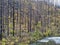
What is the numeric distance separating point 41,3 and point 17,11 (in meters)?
0.48

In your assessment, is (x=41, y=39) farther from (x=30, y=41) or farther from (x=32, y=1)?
(x=32, y=1)

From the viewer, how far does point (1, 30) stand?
2.47 m

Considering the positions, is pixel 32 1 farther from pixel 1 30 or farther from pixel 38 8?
pixel 1 30

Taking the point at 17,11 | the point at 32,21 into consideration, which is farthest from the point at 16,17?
the point at 32,21

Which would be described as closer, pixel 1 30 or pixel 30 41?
pixel 1 30

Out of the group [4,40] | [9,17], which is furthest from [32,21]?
[4,40]

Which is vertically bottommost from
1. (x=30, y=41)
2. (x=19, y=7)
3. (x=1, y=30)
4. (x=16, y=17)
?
(x=30, y=41)

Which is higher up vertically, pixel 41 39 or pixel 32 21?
pixel 32 21

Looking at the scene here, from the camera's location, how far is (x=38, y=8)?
2.67 meters

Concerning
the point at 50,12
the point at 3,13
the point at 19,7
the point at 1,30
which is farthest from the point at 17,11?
the point at 50,12

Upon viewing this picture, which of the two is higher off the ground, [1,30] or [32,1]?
[32,1]

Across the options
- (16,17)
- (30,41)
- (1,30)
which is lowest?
(30,41)

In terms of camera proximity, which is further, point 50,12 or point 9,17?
point 50,12

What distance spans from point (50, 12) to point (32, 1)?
417 millimetres
